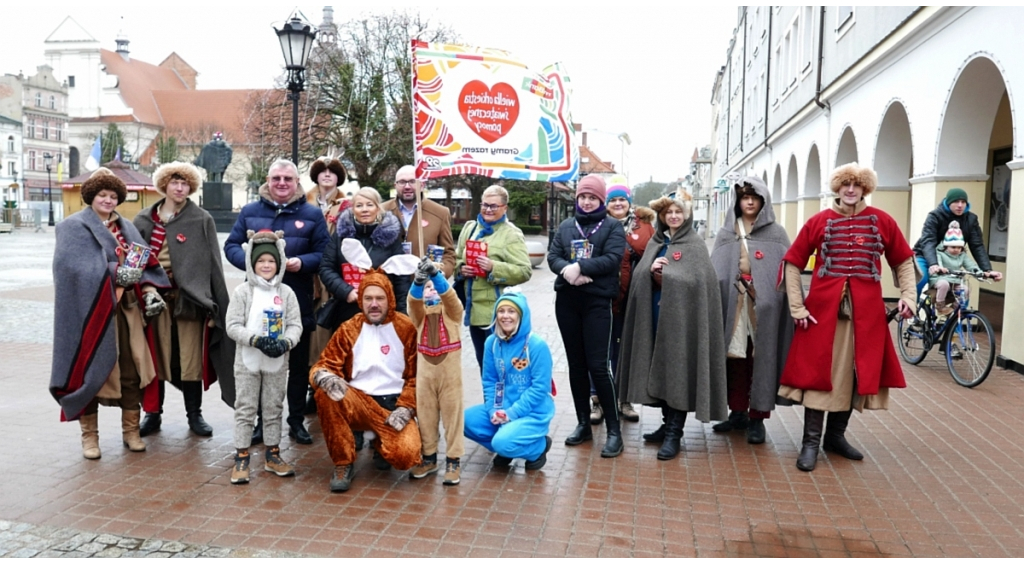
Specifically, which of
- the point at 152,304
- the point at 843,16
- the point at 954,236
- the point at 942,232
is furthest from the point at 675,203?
the point at 843,16

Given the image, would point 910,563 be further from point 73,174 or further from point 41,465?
point 73,174

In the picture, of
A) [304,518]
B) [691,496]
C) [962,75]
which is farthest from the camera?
[962,75]

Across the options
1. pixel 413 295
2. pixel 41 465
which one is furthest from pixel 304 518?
pixel 41 465

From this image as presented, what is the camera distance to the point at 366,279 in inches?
197

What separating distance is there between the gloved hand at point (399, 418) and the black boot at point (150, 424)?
7.37ft

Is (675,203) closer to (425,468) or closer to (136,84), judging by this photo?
(425,468)

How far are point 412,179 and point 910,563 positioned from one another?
158 inches

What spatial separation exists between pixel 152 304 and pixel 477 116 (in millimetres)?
2548

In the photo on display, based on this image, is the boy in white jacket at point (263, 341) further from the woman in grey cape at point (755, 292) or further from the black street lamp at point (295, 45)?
the black street lamp at point (295, 45)

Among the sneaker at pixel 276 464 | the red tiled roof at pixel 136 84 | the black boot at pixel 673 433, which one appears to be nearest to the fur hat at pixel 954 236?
the black boot at pixel 673 433

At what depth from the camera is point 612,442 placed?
5699 millimetres

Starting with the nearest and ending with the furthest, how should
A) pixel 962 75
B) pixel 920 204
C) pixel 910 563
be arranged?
pixel 910 563
pixel 962 75
pixel 920 204

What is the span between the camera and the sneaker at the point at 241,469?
16.1 ft

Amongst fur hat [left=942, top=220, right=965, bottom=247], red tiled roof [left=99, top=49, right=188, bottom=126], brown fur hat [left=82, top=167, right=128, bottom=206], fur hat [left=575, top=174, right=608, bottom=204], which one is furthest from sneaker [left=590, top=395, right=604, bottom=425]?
red tiled roof [left=99, top=49, right=188, bottom=126]
